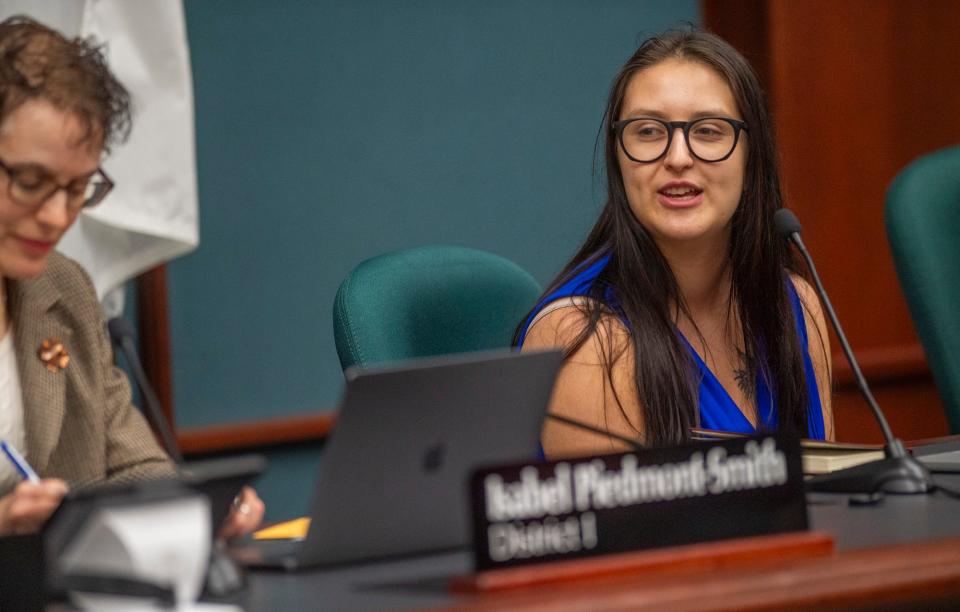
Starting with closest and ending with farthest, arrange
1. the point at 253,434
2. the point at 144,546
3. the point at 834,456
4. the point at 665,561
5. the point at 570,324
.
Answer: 1. the point at 144,546
2. the point at 665,561
3. the point at 834,456
4. the point at 570,324
5. the point at 253,434

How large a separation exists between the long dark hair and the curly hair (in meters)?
0.80

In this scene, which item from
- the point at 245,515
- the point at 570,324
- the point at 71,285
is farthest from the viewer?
the point at 570,324

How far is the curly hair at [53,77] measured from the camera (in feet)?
5.20

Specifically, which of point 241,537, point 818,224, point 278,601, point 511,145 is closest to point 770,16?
point 818,224

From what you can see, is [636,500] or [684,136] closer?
[636,500]

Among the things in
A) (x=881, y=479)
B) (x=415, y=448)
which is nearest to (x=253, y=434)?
(x=881, y=479)

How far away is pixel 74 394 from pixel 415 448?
0.73 metres

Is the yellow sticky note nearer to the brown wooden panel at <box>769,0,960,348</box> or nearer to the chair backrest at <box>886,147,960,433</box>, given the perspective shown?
the chair backrest at <box>886,147,960,433</box>

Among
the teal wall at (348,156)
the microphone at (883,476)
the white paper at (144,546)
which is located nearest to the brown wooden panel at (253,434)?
the teal wall at (348,156)

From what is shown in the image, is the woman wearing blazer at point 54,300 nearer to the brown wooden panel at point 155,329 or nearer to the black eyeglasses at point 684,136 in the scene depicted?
the black eyeglasses at point 684,136

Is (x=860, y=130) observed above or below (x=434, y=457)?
above

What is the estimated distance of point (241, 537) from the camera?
1.60 m

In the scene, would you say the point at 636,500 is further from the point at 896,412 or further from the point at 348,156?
the point at 896,412

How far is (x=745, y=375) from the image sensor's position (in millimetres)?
2297
